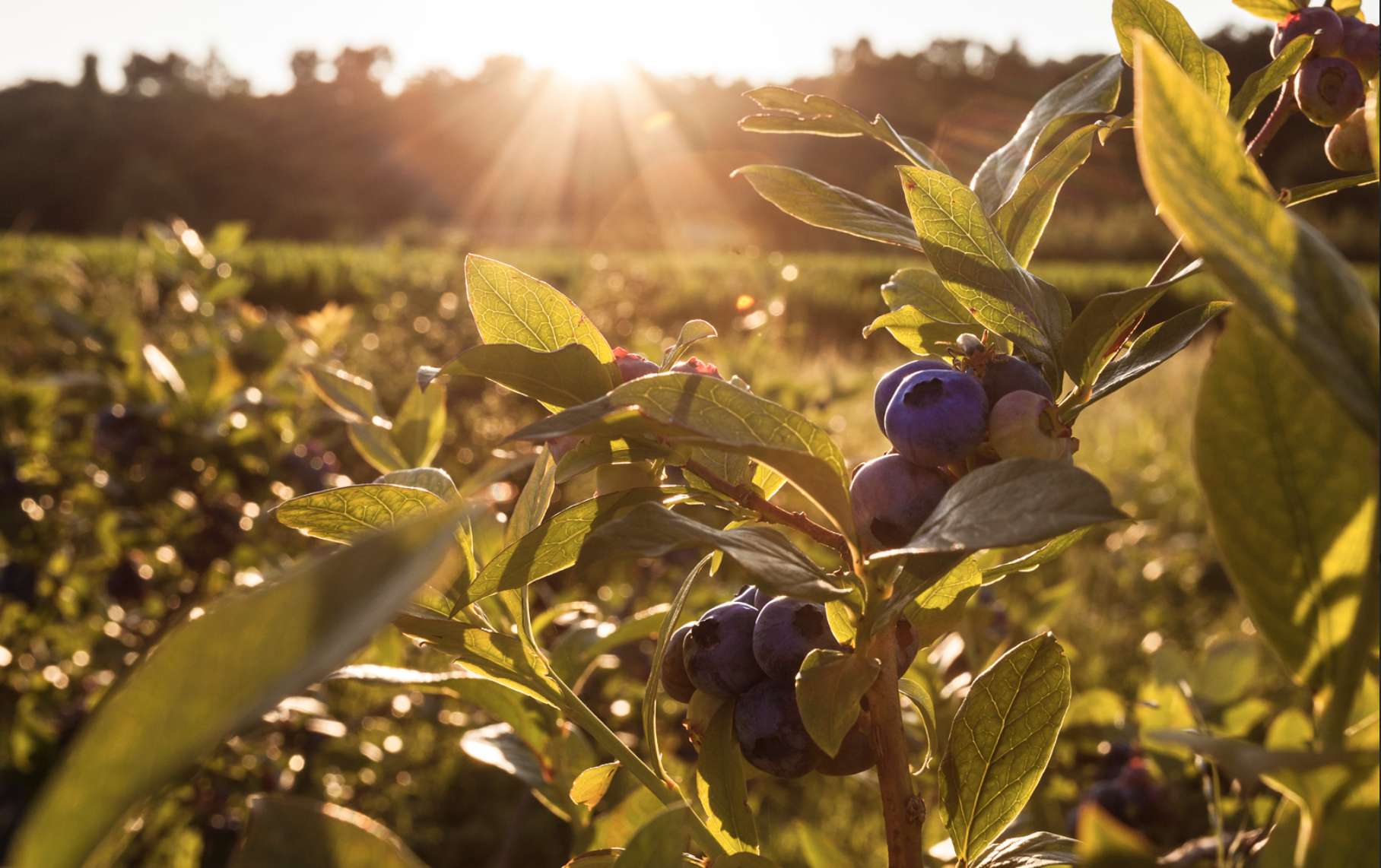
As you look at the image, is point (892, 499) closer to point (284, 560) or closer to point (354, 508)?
point (354, 508)

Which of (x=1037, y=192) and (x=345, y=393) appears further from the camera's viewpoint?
(x=345, y=393)

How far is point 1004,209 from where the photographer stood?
0.50m

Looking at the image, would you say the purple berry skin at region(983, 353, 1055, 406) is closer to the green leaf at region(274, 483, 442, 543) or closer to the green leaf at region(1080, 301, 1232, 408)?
the green leaf at region(1080, 301, 1232, 408)

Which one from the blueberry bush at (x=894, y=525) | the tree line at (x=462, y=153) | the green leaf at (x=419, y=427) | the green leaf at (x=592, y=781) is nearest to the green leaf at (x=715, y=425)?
the blueberry bush at (x=894, y=525)

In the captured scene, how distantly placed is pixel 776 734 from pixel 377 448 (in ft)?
1.29

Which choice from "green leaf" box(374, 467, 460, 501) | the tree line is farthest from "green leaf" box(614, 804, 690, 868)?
the tree line

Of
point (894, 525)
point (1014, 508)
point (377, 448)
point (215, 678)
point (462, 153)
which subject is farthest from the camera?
point (462, 153)

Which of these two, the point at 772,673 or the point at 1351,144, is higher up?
the point at 1351,144

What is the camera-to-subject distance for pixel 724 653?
1.63 ft

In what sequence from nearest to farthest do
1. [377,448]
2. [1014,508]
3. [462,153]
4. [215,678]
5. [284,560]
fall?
[215,678]
[1014,508]
[377,448]
[284,560]
[462,153]

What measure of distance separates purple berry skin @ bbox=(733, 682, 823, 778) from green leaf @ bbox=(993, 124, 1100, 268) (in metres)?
0.23

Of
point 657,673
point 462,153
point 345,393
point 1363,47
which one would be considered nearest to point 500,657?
point 657,673

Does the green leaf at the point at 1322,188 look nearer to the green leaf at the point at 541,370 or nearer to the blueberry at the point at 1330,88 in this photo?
the blueberry at the point at 1330,88

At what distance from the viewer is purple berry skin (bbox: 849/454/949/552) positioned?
41 cm
